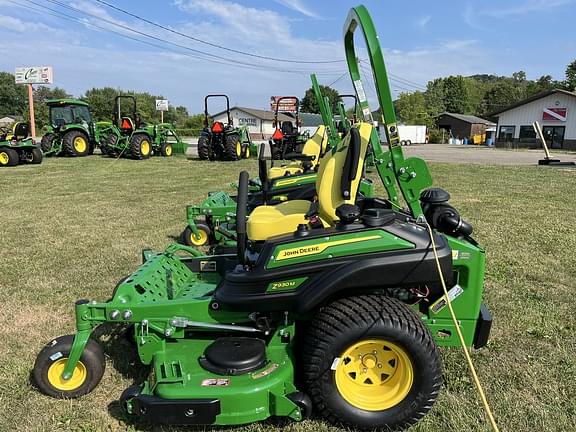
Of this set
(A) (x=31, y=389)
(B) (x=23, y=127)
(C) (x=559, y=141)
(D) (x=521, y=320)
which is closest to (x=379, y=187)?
(D) (x=521, y=320)

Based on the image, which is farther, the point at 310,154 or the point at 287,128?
the point at 287,128

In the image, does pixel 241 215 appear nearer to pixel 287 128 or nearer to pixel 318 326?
pixel 318 326

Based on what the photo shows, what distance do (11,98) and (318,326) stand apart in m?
81.2

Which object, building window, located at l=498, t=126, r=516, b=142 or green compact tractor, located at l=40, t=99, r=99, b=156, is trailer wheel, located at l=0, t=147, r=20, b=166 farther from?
building window, located at l=498, t=126, r=516, b=142

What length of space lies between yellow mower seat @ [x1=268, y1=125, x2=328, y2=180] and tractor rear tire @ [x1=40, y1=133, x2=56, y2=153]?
1315 cm

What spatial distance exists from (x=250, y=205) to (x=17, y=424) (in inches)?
150

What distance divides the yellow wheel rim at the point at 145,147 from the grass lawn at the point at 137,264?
5.66 metres

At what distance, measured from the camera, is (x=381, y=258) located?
2508mm

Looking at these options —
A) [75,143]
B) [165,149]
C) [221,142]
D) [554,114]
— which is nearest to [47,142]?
[75,143]

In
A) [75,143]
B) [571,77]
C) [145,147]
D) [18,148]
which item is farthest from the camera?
[571,77]

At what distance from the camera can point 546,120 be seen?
126 ft

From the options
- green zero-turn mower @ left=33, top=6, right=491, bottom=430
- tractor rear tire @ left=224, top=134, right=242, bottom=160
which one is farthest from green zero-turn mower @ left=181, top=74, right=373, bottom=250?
tractor rear tire @ left=224, top=134, right=242, bottom=160

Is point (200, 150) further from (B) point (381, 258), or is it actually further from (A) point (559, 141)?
(A) point (559, 141)

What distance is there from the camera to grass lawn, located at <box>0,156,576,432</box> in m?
2.75
